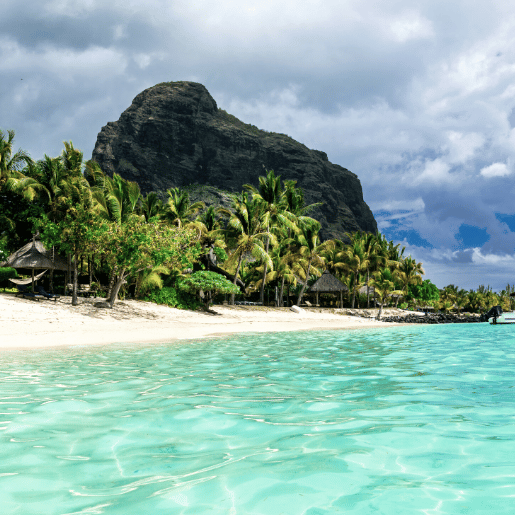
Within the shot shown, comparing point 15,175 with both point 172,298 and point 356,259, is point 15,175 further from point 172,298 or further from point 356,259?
point 356,259

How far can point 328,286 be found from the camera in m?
41.1

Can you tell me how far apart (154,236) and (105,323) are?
5.17 metres

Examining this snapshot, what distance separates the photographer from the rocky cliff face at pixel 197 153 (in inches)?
4325

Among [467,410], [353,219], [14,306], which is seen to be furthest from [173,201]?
[353,219]

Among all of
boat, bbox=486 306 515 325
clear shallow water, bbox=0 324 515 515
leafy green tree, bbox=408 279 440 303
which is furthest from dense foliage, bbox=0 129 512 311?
clear shallow water, bbox=0 324 515 515

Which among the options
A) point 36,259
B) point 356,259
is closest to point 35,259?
point 36,259

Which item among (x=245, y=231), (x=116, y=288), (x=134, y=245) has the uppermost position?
(x=245, y=231)

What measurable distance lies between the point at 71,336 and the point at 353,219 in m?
121

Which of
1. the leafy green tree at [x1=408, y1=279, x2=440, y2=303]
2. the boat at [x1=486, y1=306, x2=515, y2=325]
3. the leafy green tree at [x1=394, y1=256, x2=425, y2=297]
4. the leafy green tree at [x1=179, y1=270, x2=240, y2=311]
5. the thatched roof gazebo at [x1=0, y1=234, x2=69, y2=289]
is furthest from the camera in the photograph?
the leafy green tree at [x1=408, y1=279, x2=440, y2=303]

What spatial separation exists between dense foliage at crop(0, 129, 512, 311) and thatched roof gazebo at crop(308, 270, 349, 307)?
3.05 feet

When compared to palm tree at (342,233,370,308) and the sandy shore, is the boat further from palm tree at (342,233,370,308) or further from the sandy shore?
the sandy shore

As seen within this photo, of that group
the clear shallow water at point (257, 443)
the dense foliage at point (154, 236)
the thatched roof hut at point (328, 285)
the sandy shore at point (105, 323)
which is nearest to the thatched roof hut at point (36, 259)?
the dense foliage at point (154, 236)

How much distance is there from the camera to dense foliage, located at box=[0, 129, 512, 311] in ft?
65.9

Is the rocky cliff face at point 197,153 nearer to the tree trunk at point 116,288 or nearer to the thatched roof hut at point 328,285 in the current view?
the thatched roof hut at point 328,285
